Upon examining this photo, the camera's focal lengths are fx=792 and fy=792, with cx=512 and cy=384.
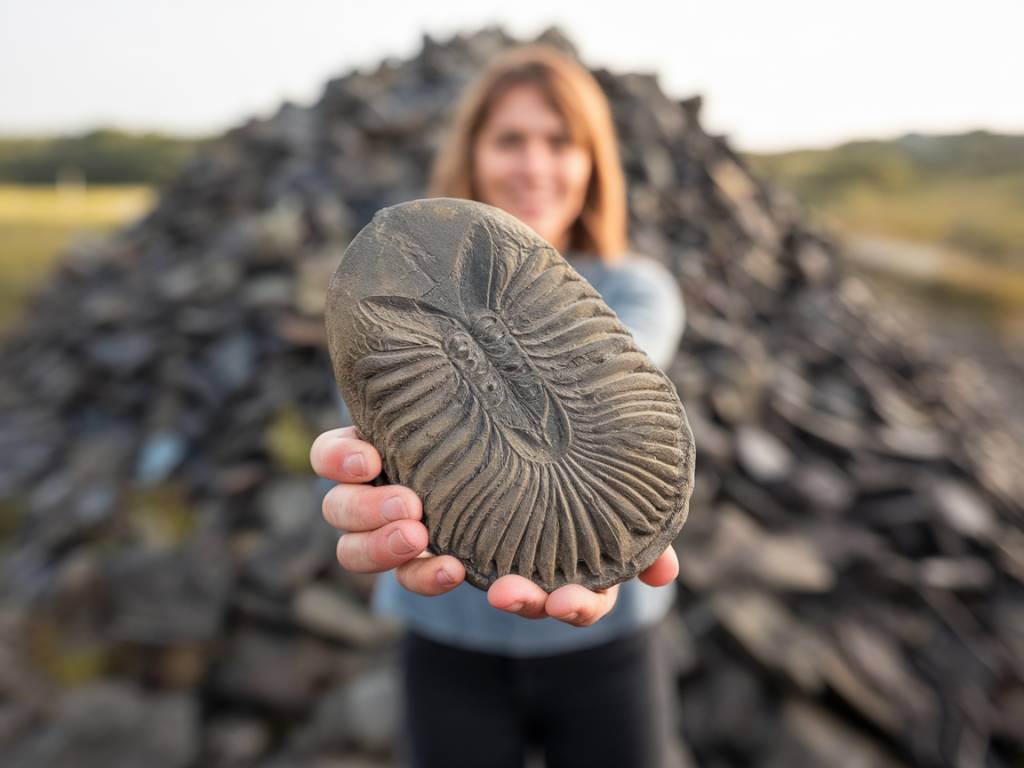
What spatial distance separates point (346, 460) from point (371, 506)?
0.34 feet

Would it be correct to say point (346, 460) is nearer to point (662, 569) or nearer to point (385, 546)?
point (385, 546)

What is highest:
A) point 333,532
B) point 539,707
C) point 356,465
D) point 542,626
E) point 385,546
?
point 356,465

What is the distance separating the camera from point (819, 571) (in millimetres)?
4098

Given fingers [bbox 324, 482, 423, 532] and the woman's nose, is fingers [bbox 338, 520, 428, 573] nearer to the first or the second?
fingers [bbox 324, 482, 423, 532]

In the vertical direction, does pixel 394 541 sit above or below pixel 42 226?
above

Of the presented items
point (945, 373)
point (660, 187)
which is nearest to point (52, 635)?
point (660, 187)

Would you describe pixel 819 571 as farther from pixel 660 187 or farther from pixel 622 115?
pixel 622 115

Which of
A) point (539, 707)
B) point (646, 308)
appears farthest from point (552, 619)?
point (646, 308)

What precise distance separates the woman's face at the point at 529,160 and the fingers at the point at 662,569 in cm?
115

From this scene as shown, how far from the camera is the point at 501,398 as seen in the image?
1660 mm

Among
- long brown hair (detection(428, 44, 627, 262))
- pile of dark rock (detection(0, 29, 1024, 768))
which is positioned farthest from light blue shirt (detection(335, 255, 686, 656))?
pile of dark rock (detection(0, 29, 1024, 768))

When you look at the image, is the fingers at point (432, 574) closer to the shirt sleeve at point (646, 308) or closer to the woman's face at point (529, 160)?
the shirt sleeve at point (646, 308)

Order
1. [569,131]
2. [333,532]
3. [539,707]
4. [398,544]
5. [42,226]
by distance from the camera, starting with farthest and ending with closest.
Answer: [42,226], [333,532], [569,131], [539,707], [398,544]

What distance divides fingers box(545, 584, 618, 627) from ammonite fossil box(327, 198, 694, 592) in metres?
0.06
